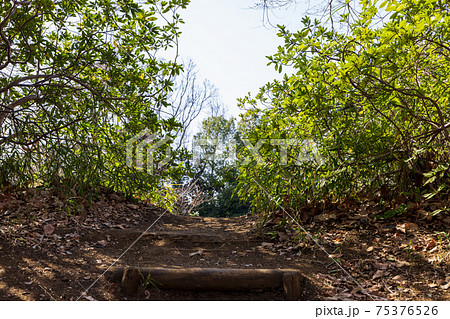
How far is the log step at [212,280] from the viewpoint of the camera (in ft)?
8.14

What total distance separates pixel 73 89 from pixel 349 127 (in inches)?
121

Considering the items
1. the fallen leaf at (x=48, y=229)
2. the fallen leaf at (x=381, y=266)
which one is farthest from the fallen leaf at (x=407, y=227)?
the fallen leaf at (x=48, y=229)

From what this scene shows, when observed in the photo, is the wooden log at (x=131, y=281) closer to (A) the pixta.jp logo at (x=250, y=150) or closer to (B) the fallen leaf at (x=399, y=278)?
(A) the pixta.jp logo at (x=250, y=150)

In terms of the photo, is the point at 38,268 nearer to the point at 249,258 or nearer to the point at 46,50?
the point at 249,258

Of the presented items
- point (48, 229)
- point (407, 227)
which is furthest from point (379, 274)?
point (48, 229)

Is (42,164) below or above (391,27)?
below

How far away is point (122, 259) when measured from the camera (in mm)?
3150

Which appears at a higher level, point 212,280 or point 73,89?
point 73,89

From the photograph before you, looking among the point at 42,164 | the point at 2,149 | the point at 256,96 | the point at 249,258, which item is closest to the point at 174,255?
the point at 249,258

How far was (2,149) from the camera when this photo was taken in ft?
11.8

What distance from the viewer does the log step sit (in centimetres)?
248

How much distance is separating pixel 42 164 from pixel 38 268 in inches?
58.0

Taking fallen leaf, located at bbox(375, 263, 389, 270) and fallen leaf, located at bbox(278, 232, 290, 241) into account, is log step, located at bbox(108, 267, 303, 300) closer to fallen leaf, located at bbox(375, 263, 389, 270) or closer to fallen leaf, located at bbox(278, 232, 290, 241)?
fallen leaf, located at bbox(375, 263, 389, 270)

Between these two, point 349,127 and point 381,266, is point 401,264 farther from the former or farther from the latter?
point 349,127
